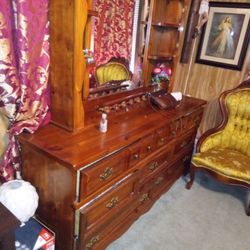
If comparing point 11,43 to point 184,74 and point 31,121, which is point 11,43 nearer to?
point 31,121

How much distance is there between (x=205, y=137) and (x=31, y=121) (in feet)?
5.32

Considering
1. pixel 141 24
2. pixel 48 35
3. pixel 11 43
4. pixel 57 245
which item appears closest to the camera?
pixel 11 43

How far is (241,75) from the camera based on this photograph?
100 inches

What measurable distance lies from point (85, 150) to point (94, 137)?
0.54 feet

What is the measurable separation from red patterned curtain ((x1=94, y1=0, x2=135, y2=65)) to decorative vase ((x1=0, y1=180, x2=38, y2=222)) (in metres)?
0.88

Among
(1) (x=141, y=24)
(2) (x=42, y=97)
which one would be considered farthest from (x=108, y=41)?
(2) (x=42, y=97)

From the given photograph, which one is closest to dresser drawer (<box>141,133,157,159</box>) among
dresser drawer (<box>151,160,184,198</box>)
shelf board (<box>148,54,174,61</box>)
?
dresser drawer (<box>151,160,184,198</box>)

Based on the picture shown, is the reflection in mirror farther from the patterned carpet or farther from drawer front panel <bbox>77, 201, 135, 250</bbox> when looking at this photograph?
the patterned carpet

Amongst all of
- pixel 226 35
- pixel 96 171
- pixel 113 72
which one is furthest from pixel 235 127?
pixel 96 171

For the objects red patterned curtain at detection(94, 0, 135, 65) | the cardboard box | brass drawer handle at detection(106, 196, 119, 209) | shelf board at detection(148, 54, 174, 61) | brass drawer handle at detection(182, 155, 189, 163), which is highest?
red patterned curtain at detection(94, 0, 135, 65)

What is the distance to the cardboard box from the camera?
126 cm

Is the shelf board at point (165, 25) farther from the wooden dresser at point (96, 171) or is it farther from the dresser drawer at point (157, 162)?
the dresser drawer at point (157, 162)

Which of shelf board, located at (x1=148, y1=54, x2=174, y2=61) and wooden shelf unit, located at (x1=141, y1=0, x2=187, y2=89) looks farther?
shelf board, located at (x1=148, y1=54, x2=174, y2=61)

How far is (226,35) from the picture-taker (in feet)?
8.21
